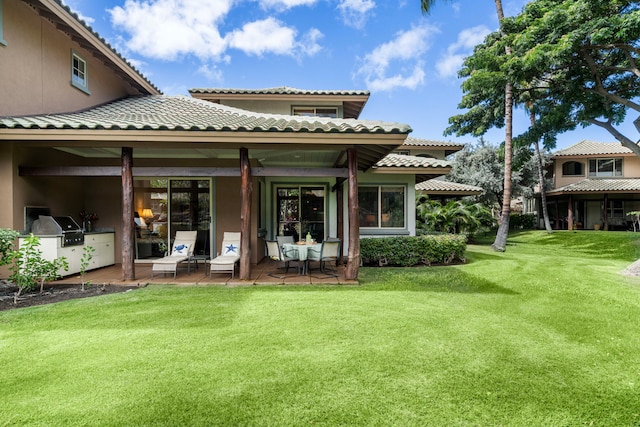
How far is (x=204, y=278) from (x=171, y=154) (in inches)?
146

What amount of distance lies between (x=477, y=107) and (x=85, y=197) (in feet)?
56.8

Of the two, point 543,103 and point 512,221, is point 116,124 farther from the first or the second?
point 512,221

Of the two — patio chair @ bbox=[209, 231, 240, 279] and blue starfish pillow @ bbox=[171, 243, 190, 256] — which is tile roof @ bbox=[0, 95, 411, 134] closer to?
patio chair @ bbox=[209, 231, 240, 279]

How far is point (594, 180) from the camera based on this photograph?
2261 cm

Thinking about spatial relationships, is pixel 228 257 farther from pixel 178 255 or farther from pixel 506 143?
pixel 506 143

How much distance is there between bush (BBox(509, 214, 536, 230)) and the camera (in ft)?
83.3

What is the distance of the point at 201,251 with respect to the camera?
950 cm

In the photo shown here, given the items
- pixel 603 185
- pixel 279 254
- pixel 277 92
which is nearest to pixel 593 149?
pixel 603 185

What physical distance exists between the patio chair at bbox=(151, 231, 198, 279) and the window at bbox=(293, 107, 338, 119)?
712 centimetres

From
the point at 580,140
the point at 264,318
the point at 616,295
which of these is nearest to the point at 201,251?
the point at 264,318

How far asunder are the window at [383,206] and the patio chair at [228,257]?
4574 millimetres

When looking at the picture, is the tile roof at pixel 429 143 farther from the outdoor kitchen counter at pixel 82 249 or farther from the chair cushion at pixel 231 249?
the outdoor kitchen counter at pixel 82 249

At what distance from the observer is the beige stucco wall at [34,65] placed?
7008mm

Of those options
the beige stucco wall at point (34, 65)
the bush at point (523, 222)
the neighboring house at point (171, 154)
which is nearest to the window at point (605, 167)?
the bush at point (523, 222)
